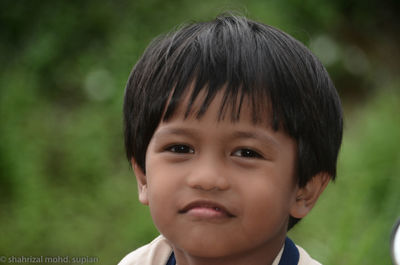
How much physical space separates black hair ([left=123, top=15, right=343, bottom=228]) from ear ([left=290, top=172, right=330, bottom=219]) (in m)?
0.02

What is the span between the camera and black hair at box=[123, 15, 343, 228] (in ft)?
5.47

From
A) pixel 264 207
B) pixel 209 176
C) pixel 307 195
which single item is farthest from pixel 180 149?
pixel 307 195

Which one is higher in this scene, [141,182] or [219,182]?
[219,182]

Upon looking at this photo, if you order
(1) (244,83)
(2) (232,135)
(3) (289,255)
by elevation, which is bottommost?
(3) (289,255)

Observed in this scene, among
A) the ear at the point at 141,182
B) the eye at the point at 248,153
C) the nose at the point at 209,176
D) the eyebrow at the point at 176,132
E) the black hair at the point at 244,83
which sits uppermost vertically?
the black hair at the point at 244,83

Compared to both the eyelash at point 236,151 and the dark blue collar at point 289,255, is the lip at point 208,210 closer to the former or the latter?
the eyelash at point 236,151

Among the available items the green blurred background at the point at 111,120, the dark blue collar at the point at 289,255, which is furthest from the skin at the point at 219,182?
the green blurred background at the point at 111,120

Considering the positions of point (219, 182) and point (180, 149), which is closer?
point (219, 182)

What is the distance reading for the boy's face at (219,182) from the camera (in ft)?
5.36

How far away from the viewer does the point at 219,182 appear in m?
1.61

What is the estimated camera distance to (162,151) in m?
1.77

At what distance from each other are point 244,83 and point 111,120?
2440 millimetres

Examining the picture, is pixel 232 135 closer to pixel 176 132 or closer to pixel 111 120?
pixel 176 132

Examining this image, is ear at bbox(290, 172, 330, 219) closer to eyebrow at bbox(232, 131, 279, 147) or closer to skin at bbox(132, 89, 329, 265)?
skin at bbox(132, 89, 329, 265)
